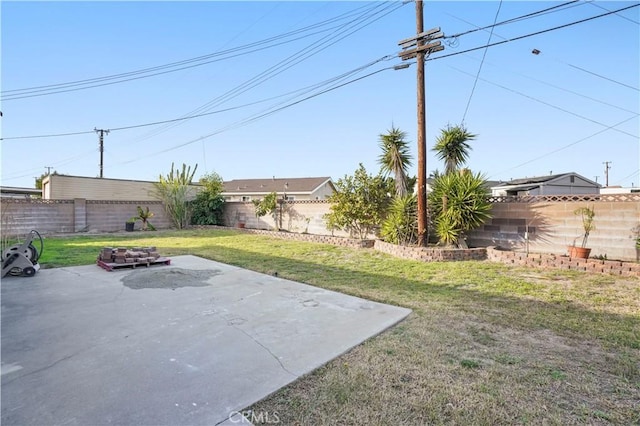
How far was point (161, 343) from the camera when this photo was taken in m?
2.84

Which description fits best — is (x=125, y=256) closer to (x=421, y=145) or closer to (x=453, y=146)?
(x=421, y=145)

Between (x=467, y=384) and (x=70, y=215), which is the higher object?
(x=70, y=215)

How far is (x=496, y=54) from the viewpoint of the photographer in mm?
8789

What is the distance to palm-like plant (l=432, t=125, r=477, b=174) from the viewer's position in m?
8.71

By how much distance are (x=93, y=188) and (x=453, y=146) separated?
18487 millimetres

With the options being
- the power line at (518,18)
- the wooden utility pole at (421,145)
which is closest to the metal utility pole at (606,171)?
the power line at (518,18)

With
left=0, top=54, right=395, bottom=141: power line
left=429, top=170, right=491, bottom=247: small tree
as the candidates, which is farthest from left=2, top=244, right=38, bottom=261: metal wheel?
left=429, top=170, right=491, bottom=247: small tree

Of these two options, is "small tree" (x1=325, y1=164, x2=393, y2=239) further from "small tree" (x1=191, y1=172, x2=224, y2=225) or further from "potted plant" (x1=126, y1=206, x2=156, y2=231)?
"potted plant" (x1=126, y1=206, x2=156, y2=231)

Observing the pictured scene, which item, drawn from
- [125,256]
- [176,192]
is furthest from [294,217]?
[125,256]

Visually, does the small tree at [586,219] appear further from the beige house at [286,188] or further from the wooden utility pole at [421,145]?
the beige house at [286,188]

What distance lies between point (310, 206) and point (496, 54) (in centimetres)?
783

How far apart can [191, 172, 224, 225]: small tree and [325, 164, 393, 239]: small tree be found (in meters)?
8.42

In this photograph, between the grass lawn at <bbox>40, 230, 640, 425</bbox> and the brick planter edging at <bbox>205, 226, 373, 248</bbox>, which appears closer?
the grass lawn at <bbox>40, 230, 640, 425</bbox>

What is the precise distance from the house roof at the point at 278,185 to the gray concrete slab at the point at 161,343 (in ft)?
74.4
